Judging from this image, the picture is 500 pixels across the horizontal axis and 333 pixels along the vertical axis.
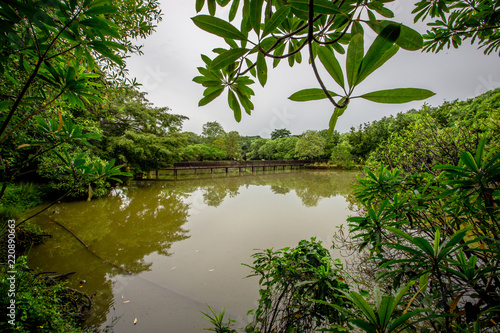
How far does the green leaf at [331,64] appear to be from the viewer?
46 cm

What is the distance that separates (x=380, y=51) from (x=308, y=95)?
17 cm

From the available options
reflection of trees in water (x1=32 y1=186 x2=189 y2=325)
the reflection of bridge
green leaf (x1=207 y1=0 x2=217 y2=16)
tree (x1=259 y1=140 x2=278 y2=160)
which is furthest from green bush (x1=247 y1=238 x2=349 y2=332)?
tree (x1=259 y1=140 x2=278 y2=160)

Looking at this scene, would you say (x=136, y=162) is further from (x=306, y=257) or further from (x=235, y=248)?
(x=306, y=257)

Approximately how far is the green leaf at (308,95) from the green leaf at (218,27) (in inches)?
9.2

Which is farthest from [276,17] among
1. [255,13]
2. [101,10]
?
[101,10]

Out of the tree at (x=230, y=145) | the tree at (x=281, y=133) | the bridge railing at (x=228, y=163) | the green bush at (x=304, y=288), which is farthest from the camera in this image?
the tree at (x=281, y=133)

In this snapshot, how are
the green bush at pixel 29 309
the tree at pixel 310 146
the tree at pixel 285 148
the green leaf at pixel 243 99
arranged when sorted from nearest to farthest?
the green leaf at pixel 243 99 → the green bush at pixel 29 309 → the tree at pixel 310 146 → the tree at pixel 285 148

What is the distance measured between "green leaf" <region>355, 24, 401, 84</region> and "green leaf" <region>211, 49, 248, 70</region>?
0.33 metres

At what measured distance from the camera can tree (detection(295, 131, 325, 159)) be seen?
21.6 meters

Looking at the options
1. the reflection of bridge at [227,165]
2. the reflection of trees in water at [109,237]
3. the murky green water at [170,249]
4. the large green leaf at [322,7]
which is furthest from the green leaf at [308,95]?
the reflection of bridge at [227,165]

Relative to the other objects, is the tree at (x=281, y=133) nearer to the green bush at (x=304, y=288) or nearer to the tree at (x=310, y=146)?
the tree at (x=310, y=146)

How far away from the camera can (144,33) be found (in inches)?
88.0

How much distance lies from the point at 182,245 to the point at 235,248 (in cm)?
103

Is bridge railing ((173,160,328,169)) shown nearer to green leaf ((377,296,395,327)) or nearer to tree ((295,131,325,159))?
tree ((295,131,325,159))
